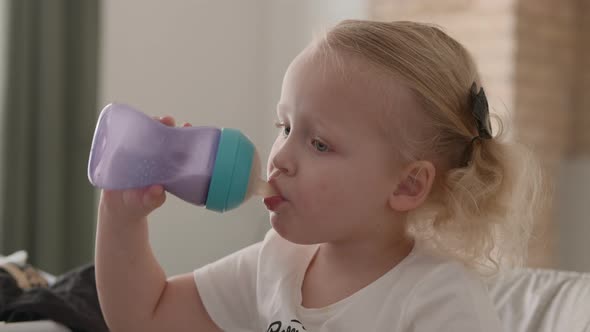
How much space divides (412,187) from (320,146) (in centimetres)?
15

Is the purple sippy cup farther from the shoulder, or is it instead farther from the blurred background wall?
the blurred background wall

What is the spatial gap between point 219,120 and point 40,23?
39.2 inches

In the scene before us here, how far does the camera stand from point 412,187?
3.76 feet

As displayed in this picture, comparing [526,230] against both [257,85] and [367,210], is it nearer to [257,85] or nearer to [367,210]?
[367,210]

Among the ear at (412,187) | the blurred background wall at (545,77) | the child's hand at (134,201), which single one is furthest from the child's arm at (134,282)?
the blurred background wall at (545,77)

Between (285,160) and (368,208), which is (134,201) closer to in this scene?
(285,160)

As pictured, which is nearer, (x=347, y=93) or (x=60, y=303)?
(x=347, y=93)

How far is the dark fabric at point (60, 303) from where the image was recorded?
3.86 ft

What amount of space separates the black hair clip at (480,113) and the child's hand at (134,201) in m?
0.39

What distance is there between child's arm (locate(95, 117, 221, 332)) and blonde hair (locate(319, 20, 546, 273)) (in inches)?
13.3

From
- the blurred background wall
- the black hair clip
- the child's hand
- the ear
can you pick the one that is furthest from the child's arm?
the blurred background wall

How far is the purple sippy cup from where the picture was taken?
3.19ft

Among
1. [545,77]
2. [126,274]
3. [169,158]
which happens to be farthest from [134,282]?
[545,77]

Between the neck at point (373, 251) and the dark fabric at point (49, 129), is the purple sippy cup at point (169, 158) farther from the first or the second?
the dark fabric at point (49, 129)
